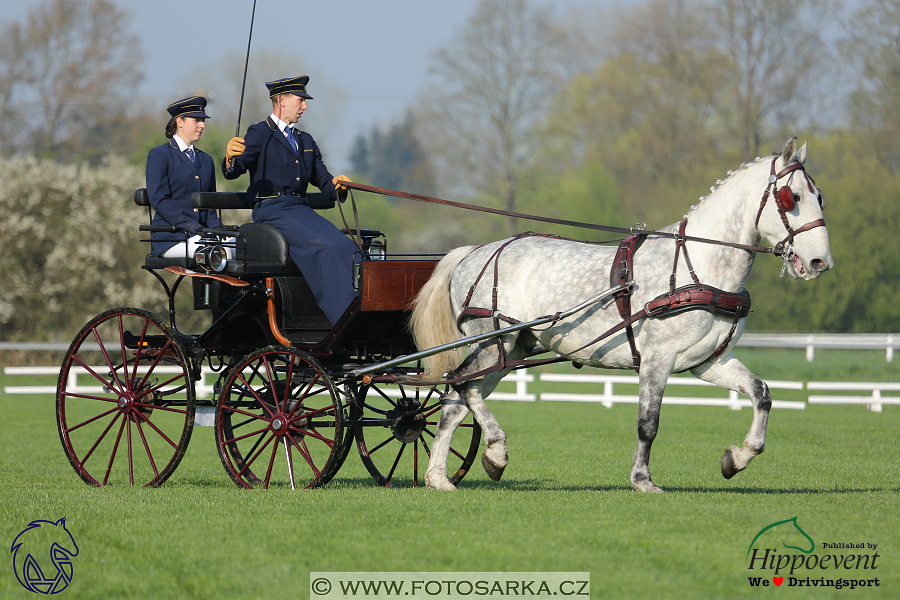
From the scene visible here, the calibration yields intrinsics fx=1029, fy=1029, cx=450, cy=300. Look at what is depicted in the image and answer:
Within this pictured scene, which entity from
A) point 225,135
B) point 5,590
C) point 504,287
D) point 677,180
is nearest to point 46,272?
point 225,135

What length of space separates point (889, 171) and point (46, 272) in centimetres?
2416

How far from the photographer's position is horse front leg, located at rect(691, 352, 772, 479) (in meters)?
6.49

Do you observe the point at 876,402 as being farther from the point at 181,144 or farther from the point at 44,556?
the point at 44,556

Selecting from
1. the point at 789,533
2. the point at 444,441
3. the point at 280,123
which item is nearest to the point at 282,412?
the point at 444,441

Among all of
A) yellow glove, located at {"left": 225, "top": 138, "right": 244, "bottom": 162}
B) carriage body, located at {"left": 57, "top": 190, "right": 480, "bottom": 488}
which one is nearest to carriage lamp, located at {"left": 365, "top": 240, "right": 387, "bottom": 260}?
carriage body, located at {"left": 57, "top": 190, "right": 480, "bottom": 488}

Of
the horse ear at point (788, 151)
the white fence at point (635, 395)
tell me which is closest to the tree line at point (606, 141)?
the white fence at point (635, 395)

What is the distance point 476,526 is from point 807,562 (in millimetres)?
1658

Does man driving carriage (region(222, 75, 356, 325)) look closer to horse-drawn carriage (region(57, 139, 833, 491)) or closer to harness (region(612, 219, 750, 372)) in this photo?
horse-drawn carriage (region(57, 139, 833, 491))

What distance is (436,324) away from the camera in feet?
24.2

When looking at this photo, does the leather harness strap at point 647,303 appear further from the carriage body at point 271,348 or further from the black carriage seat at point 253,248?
the black carriage seat at point 253,248

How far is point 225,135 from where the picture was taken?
1480 inches

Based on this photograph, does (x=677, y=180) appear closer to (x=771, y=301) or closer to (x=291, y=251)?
(x=771, y=301)
